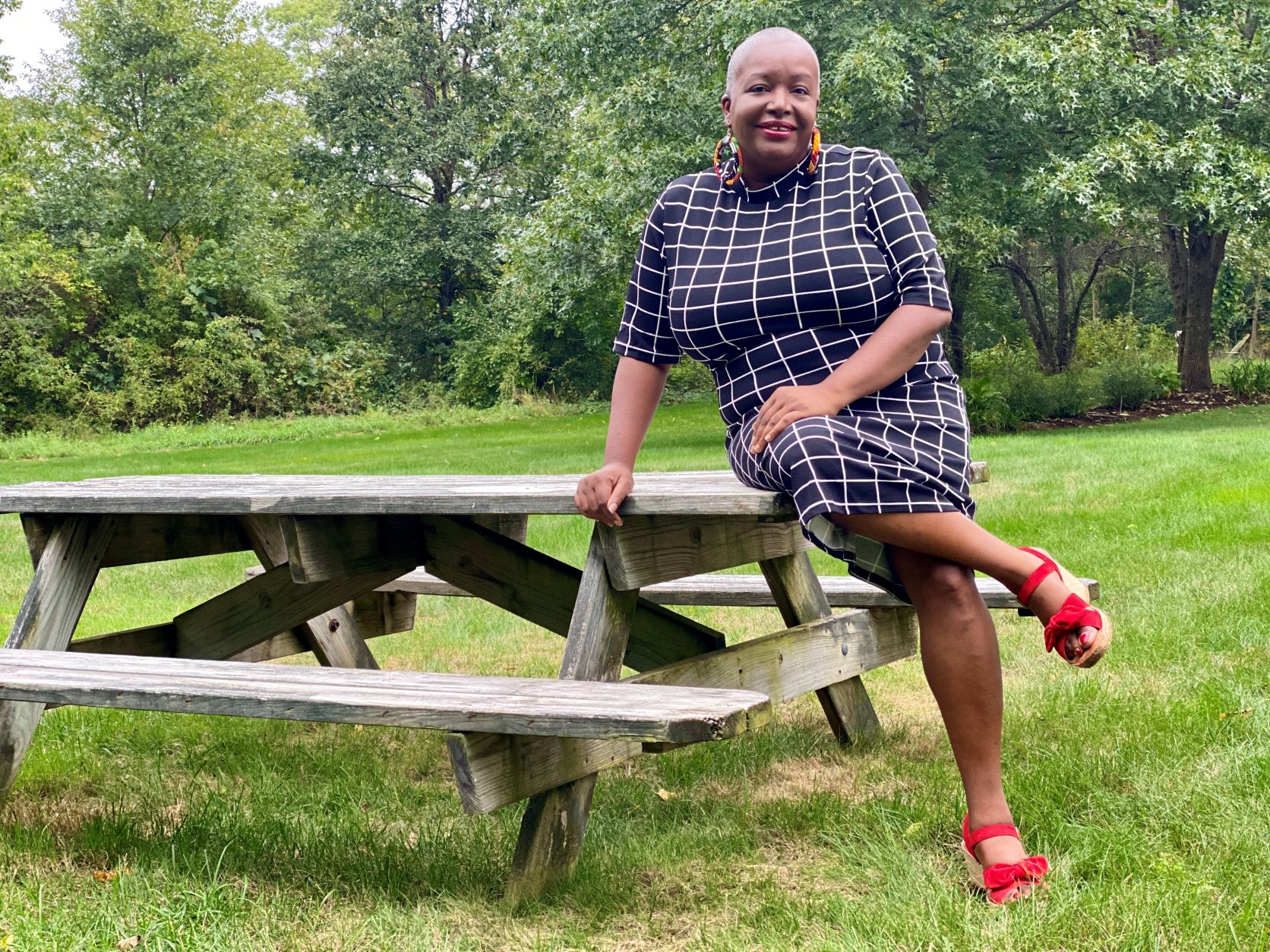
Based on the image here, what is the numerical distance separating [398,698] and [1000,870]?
1153 mm

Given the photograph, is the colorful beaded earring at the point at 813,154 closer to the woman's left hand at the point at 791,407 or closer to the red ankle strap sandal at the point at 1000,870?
the woman's left hand at the point at 791,407

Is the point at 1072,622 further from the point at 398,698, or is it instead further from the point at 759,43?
the point at 759,43

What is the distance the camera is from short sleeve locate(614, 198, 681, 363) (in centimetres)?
304

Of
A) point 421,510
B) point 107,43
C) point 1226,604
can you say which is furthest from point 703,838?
point 107,43

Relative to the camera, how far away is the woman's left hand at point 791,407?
259 centimetres

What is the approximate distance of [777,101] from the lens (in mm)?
2785

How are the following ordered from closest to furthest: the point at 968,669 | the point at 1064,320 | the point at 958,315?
the point at 968,669, the point at 958,315, the point at 1064,320

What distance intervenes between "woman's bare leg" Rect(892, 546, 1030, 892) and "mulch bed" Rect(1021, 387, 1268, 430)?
55.6 ft

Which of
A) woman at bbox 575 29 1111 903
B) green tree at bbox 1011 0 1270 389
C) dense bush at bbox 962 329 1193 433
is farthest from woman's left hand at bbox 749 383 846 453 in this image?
dense bush at bbox 962 329 1193 433

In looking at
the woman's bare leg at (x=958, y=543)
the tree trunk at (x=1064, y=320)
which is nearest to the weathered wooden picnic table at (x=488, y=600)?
the woman's bare leg at (x=958, y=543)

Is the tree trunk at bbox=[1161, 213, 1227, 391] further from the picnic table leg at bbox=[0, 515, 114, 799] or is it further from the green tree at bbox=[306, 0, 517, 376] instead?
the picnic table leg at bbox=[0, 515, 114, 799]

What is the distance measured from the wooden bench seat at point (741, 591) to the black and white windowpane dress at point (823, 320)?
1.00 m

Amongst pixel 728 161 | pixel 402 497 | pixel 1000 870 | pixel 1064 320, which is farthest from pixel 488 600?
pixel 1064 320

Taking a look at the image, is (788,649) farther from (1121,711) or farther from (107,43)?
(107,43)
